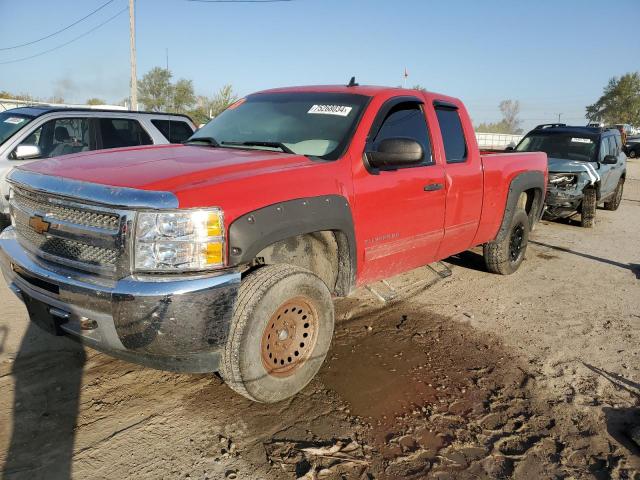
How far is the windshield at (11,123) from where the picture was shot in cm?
650

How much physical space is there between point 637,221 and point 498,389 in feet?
29.9

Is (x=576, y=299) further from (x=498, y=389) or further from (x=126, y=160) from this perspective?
(x=126, y=160)

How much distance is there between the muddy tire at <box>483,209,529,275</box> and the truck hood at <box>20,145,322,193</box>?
10.6ft

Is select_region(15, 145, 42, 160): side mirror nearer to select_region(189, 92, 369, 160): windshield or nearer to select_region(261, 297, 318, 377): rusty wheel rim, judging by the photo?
select_region(189, 92, 369, 160): windshield

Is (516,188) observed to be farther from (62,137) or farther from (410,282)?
(62,137)

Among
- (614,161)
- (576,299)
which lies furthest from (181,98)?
(576,299)

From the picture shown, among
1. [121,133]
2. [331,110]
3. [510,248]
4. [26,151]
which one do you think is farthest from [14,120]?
[510,248]

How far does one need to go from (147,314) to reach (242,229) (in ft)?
2.04

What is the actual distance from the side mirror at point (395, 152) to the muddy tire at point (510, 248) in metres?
2.55

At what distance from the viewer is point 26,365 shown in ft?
11.1

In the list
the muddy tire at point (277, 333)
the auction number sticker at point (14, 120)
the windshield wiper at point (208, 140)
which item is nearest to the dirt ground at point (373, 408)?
the muddy tire at point (277, 333)

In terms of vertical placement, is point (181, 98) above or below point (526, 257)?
above

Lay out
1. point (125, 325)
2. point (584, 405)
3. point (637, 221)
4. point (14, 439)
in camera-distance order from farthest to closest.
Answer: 1. point (637, 221)
2. point (584, 405)
3. point (14, 439)
4. point (125, 325)

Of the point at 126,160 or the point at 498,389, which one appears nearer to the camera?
the point at 126,160
